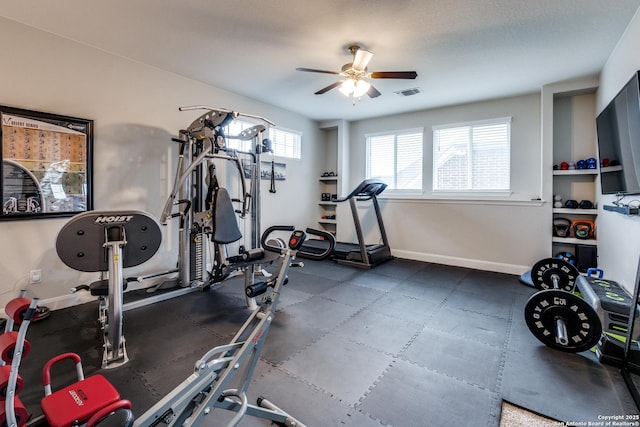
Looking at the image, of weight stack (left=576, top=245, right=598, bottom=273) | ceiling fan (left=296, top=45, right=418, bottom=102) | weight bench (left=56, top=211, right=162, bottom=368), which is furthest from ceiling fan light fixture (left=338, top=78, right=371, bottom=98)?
weight stack (left=576, top=245, right=598, bottom=273)

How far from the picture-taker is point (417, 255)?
558 centimetres

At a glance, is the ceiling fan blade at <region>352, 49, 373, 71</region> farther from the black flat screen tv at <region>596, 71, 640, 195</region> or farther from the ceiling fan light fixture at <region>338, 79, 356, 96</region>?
the black flat screen tv at <region>596, 71, 640, 195</region>

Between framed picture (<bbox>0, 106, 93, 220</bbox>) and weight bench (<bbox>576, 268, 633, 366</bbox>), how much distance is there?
4.94 m

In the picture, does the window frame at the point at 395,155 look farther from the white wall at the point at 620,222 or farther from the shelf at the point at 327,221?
the white wall at the point at 620,222

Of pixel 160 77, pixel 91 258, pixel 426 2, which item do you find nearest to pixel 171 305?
pixel 91 258

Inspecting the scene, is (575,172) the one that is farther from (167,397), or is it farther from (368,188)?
(167,397)

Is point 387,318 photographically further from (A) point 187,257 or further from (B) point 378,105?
(B) point 378,105

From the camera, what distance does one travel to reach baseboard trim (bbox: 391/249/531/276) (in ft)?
15.3

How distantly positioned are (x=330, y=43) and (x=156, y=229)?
2.55 metres

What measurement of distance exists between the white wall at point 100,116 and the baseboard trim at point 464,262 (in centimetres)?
413

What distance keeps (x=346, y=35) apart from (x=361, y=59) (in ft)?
0.90

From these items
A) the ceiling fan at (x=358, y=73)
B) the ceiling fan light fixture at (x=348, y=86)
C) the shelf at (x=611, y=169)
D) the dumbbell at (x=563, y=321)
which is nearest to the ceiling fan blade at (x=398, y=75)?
the ceiling fan at (x=358, y=73)

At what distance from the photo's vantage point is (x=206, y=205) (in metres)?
3.58

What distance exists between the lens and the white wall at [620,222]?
264 centimetres
